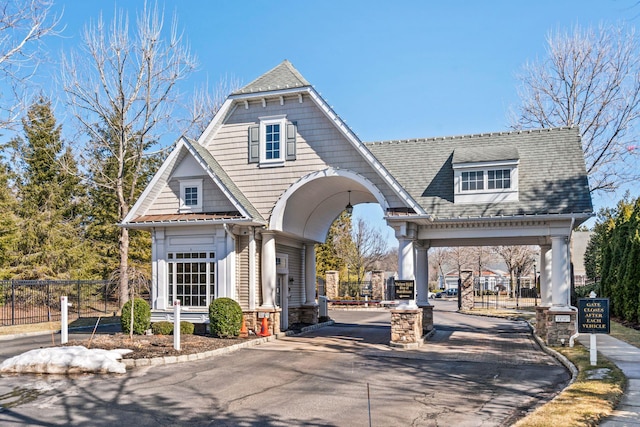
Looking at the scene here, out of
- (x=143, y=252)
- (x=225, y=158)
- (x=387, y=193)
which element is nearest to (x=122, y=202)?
(x=143, y=252)

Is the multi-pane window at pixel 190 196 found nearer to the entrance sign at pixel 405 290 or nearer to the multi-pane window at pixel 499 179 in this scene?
the entrance sign at pixel 405 290

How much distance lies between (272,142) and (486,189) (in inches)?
282

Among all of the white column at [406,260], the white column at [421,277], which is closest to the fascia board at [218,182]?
the white column at [406,260]

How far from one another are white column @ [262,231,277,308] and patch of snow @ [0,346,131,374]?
667 centimetres

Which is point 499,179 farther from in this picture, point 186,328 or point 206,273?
point 186,328

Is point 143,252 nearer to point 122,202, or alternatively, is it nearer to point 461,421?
point 122,202

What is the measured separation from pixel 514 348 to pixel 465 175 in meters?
5.60

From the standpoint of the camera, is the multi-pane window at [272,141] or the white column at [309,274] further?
the white column at [309,274]

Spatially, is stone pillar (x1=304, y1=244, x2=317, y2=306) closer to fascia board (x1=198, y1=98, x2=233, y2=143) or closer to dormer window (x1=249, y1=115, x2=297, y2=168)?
dormer window (x1=249, y1=115, x2=297, y2=168)

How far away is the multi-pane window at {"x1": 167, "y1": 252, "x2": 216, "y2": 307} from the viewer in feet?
60.0

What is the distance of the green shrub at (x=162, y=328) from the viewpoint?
56.4 feet

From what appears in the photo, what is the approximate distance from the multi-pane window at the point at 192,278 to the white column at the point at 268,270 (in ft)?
5.49

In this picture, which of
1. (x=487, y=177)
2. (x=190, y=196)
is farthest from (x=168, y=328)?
(x=487, y=177)

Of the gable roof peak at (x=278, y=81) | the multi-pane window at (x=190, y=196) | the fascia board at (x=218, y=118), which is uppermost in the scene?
the gable roof peak at (x=278, y=81)
